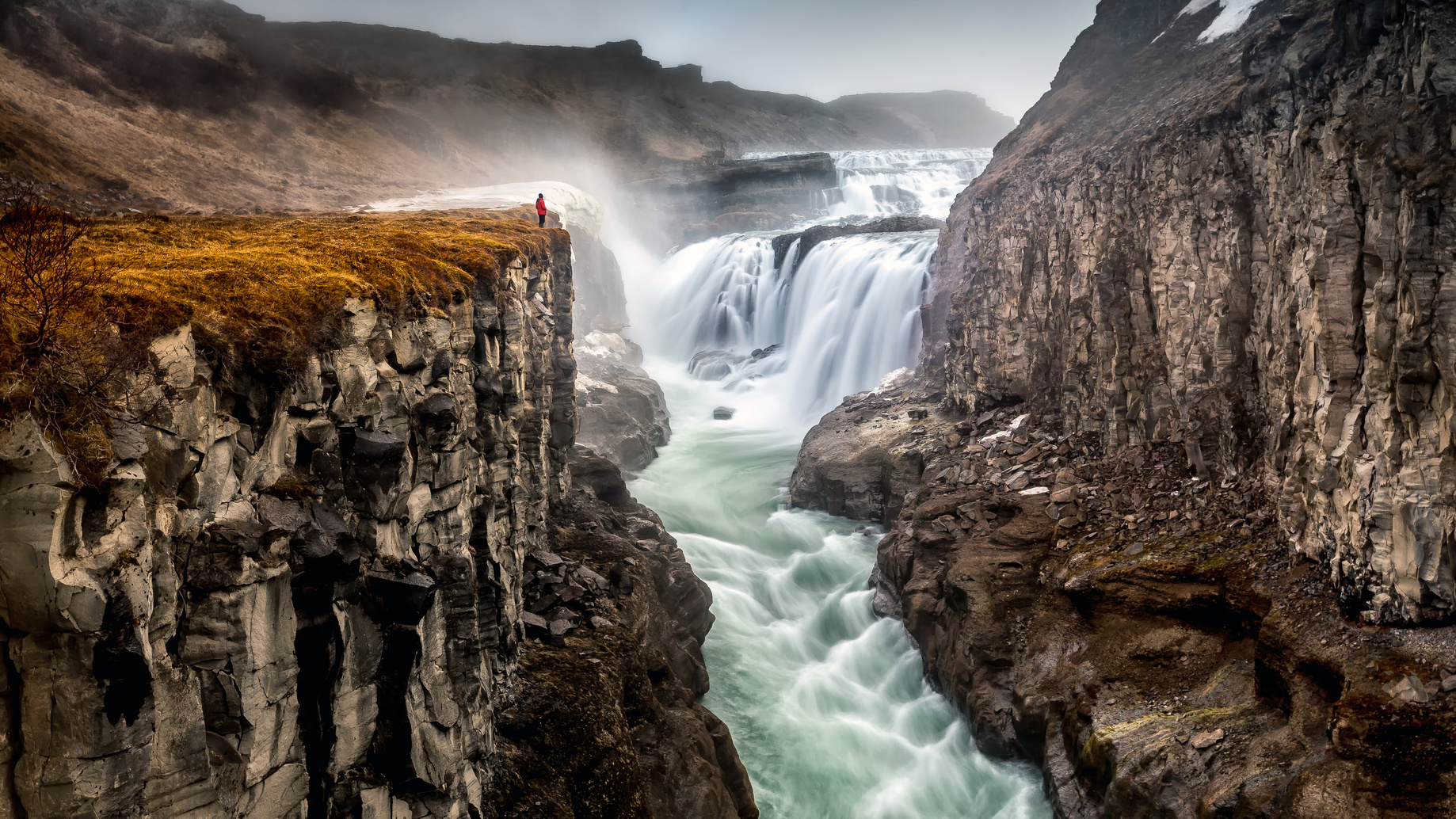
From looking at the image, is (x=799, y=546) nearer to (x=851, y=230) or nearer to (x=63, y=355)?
(x=63, y=355)

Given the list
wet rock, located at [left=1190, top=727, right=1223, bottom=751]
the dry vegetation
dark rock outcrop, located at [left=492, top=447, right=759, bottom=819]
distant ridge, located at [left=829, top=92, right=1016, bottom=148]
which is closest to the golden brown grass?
the dry vegetation

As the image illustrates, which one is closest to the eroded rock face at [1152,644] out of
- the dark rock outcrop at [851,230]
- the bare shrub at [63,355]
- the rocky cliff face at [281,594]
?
the rocky cliff face at [281,594]

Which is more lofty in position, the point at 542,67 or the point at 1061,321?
the point at 542,67

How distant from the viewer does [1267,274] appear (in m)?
15.7

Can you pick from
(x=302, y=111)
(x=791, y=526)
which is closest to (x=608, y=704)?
(x=791, y=526)

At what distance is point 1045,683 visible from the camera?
51.6 feet

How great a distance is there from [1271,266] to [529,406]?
1443 cm

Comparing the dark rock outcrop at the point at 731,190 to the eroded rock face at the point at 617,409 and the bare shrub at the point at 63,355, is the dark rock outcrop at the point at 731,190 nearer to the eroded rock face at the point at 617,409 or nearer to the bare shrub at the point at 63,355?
the eroded rock face at the point at 617,409

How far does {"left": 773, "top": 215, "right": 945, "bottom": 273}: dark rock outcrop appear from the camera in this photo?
146ft

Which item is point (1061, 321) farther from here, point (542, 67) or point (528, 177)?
point (542, 67)

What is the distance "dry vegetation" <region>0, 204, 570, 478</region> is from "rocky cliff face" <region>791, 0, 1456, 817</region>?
12678 mm

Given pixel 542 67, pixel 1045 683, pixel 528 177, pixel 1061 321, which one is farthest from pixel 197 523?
pixel 542 67

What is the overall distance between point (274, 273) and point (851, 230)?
4005 centimetres

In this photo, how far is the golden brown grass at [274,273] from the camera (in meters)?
7.08
